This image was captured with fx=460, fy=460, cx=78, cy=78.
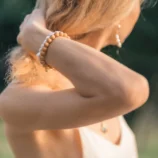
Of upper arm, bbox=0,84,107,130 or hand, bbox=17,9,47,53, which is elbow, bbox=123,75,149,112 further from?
hand, bbox=17,9,47,53

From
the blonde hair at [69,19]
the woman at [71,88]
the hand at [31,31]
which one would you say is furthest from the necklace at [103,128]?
the hand at [31,31]

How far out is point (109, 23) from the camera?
91 centimetres

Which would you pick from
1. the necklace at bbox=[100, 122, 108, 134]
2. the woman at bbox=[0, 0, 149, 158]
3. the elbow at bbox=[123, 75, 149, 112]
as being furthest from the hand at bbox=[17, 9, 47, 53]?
the necklace at bbox=[100, 122, 108, 134]

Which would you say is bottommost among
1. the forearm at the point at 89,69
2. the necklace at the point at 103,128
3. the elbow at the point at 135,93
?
the necklace at the point at 103,128

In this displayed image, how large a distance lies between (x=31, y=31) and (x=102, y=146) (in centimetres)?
31

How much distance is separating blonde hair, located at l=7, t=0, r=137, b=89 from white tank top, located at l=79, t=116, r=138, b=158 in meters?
0.13

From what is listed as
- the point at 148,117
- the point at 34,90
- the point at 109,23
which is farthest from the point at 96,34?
the point at 148,117

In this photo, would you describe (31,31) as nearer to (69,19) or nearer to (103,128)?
(69,19)

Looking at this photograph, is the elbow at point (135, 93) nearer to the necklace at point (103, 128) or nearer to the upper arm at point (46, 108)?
the upper arm at point (46, 108)

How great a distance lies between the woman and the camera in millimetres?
749

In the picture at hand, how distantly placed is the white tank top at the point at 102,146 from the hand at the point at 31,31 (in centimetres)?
21

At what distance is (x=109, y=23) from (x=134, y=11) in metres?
0.13

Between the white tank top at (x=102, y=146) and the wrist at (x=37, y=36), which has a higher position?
the wrist at (x=37, y=36)

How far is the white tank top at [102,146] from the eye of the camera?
940 mm
